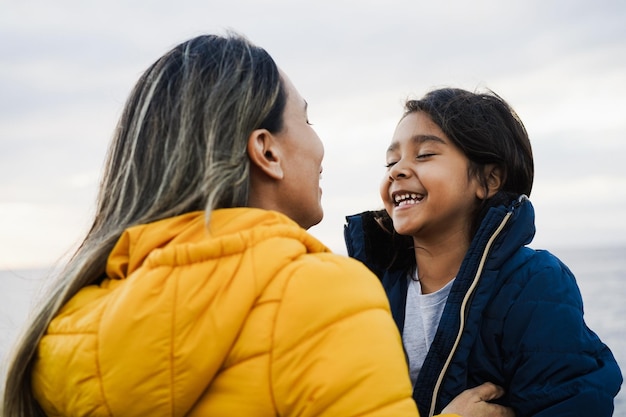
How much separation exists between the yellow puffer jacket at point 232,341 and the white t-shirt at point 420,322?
1642 mm

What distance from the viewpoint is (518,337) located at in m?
2.66

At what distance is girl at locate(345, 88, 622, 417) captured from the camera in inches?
101

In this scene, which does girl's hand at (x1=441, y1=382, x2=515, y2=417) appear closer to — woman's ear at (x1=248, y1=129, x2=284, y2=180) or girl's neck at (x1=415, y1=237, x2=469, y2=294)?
girl's neck at (x1=415, y1=237, x2=469, y2=294)

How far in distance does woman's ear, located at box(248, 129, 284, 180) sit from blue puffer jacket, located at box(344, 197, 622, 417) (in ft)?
4.02

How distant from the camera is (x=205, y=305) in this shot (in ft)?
4.65

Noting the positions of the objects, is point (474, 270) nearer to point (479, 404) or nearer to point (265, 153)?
point (479, 404)

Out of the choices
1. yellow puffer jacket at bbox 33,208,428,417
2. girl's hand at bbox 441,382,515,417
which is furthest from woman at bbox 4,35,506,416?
girl's hand at bbox 441,382,515,417

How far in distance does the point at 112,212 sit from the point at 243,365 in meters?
0.64

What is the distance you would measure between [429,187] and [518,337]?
0.87m

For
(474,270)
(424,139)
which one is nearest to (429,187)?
(424,139)

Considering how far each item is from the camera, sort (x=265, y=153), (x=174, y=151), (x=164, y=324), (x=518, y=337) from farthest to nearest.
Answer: (x=518, y=337), (x=265, y=153), (x=174, y=151), (x=164, y=324)

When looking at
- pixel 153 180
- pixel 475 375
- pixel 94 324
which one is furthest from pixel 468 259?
pixel 94 324

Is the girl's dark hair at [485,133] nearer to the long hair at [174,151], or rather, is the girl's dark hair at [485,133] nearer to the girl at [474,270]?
the girl at [474,270]

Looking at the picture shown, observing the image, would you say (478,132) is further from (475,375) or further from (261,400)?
(261,400)
